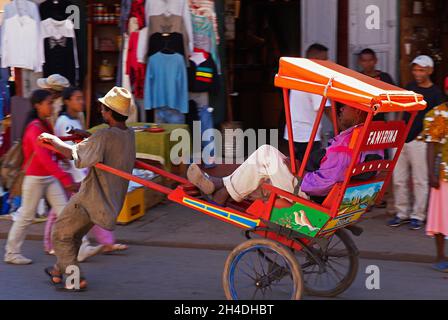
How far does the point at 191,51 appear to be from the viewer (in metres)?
9.63

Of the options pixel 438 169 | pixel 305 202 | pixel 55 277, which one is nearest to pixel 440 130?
pixel 438 169

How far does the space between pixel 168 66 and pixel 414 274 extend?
412cm

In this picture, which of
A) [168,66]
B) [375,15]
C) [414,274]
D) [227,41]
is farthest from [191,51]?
[414,274]

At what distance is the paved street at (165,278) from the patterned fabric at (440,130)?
97 centimetres

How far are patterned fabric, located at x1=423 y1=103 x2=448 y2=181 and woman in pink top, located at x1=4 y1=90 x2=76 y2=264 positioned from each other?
3.11 meters

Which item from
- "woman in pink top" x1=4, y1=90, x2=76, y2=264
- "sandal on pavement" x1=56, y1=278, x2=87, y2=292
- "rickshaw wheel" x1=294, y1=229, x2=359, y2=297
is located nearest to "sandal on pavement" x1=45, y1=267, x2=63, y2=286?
"sandal on pavement" x1=56, y1=278, x2=87, y2=292

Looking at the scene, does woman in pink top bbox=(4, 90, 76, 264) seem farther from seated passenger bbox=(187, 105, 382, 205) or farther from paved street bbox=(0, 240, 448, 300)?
seated passenger bbox=(187, 105, 382, 205)

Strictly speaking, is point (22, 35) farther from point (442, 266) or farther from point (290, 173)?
point (442, 266)

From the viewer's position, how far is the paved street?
6.33 metres

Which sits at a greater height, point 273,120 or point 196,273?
point 273,120

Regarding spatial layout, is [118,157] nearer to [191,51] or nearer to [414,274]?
[414,274]

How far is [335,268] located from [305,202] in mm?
1210

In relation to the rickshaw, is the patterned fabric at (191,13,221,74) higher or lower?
higher

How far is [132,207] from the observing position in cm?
870
